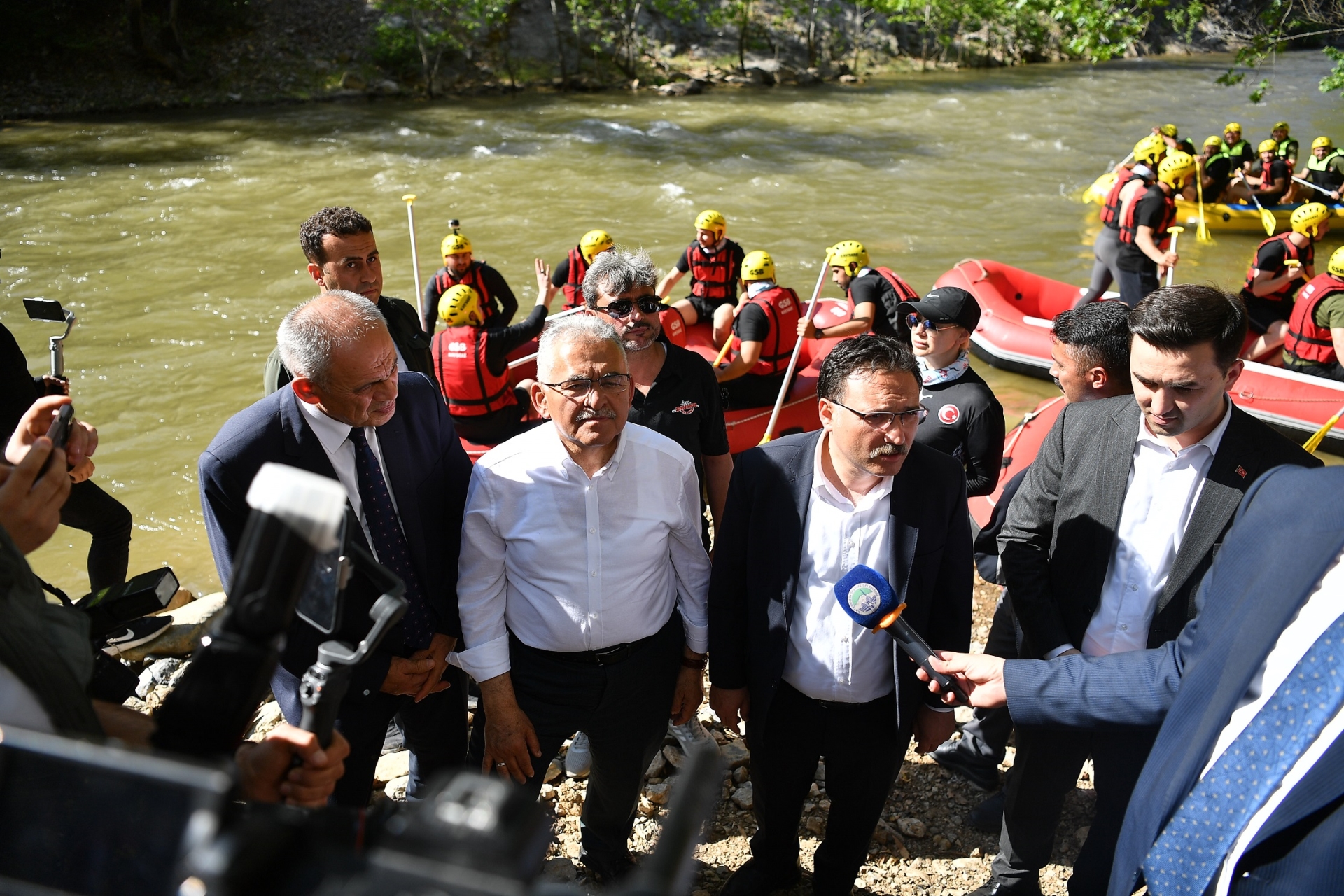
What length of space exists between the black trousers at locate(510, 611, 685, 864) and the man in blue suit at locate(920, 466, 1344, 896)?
1379 mm

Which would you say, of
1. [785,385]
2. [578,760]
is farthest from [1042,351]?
[578,760]

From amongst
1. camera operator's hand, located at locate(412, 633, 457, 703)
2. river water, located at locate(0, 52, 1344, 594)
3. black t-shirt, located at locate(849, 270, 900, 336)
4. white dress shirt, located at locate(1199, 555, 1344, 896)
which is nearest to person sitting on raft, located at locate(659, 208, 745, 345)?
black t-shirt, located at locate(849, 270, 900, 336)

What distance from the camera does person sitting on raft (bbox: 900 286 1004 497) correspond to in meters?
3.95

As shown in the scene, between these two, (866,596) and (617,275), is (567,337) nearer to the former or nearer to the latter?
(866,596)

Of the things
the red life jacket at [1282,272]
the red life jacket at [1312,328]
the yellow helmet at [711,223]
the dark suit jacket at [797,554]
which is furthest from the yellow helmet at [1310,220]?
the dark suit jacket at [797,554]

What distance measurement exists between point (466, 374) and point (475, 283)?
1.64 metres

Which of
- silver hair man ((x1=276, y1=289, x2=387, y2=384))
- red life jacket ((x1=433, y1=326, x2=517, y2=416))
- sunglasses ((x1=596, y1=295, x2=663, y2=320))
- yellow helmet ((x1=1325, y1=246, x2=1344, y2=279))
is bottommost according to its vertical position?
red life jacket ((x1=433, y1=326, x2=517, y2=416))

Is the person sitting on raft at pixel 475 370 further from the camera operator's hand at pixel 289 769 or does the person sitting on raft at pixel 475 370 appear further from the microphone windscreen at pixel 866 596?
the camera operator's hand at pixel 289 769

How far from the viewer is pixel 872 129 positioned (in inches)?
847

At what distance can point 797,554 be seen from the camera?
2.72 metres

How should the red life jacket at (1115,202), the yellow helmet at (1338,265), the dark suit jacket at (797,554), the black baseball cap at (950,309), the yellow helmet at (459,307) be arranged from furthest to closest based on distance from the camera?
the red life jacket at (1115,202) → the yellow helmet at (1338,265) → the yellow helmet at (459,307) → the black baseball cap at (950,309) → the dark suit jacket at (797,554)

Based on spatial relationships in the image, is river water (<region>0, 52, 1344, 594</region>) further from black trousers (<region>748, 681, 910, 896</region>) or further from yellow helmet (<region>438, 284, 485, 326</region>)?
black trousers (<region>748, 681, 910, 896</region>)

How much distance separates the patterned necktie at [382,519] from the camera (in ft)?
9.07

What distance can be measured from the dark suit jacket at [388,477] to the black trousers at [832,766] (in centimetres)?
107
